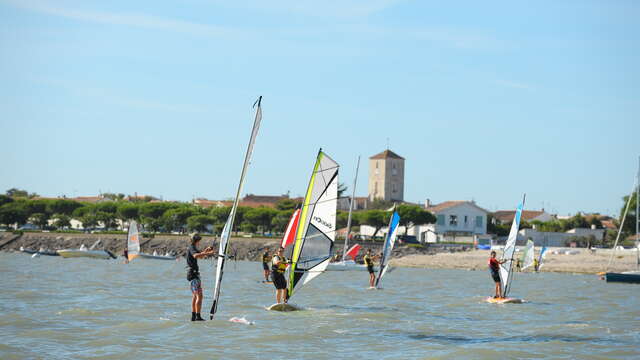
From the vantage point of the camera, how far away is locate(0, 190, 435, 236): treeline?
93.1 metres

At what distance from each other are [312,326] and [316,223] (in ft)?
7.84

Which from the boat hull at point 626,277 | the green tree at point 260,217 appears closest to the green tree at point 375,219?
the green tree at point 260,217

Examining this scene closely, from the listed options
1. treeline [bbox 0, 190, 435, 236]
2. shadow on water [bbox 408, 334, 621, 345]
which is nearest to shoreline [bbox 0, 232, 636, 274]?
treeline [bbox 0, 190, 435, 236]

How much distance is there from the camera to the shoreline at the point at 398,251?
56875mm

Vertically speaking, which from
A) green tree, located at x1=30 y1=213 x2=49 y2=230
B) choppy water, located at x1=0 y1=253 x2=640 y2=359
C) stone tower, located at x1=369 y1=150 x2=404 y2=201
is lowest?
choppy water, located at x1=0 y1=253 x2=640 y2=359

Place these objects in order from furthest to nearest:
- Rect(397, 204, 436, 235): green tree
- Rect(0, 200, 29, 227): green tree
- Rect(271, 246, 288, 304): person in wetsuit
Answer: Rect(0, 200, 29, 227): green tree → Rect(397, 204, 436, 235): green tree → Rect(271, 246, 288, 304): person in wetsuit

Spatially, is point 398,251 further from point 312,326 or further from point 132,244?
point 312,326

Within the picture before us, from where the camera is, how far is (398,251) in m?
72.2

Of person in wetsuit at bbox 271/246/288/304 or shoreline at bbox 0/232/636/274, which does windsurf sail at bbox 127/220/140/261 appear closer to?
shoreline at bbox 0/232/636/274

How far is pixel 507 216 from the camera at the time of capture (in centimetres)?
13050

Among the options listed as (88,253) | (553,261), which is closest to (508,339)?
(553,261)

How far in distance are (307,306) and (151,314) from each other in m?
4.51

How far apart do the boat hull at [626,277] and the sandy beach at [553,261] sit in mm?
13227

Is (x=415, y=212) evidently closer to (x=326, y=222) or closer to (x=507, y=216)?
(x=507, y=216)
